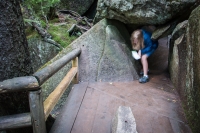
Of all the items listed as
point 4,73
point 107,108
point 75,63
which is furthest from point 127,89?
point 4,73

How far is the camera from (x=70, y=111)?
2660 millimetres

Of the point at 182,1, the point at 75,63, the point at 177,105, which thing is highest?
the point at 182,1

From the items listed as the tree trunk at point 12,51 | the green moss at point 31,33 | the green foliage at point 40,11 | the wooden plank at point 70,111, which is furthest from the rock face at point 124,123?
the green foliage at point 40,11

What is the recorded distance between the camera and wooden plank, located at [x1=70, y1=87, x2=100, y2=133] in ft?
7.45


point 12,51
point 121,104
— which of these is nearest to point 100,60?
point 121,104

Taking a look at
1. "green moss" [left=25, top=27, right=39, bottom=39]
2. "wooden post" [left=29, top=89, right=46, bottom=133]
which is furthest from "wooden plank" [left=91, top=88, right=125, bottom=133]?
"green moss" [left=25, top=27, right=39, bottom=39]

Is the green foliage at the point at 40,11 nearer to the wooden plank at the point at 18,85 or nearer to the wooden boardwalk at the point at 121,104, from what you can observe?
the wooden boardwalk at the point at 121,104

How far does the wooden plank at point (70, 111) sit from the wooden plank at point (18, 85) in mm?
890

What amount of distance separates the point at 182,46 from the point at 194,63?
2.86ft

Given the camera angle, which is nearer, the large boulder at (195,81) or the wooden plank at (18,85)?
the wooden plank at (18,85)

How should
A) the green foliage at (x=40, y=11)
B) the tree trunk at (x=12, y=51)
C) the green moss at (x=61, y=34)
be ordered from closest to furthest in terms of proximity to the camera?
the tree trunk at (x=12, y=51) < the green foliage at (x=40, y=11) < the green moss at (x=61, y=34)

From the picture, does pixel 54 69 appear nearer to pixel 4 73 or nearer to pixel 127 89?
pixel 4 73

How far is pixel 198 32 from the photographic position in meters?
2.03

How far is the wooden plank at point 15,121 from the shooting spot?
1.53m
